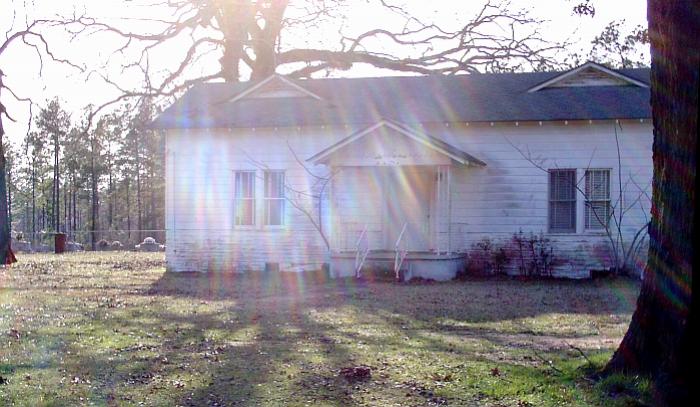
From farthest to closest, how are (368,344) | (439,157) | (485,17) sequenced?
(485,17) → (439,157) → (368,344)

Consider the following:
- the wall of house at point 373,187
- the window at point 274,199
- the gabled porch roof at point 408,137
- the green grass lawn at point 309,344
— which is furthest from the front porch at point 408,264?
the window at point 274,199

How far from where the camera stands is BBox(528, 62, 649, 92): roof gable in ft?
70.1

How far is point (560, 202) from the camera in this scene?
2050cm

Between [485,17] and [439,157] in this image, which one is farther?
[485,17]

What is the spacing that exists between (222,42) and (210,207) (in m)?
13.4

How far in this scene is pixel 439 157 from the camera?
19438mm

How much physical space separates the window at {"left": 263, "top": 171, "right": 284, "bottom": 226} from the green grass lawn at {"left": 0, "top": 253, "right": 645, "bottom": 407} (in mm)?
4216

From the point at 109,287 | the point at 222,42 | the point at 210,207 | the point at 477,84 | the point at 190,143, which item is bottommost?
the point at 109,287

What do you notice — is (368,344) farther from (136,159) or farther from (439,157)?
(136,159)

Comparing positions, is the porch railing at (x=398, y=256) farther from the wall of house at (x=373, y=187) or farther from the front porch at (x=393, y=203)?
the wall of house at (x=373, y=187)

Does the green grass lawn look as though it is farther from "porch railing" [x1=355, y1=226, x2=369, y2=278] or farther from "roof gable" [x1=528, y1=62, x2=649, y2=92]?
"roof gable" [x1=528, y1=62, x2=649, y2=92]

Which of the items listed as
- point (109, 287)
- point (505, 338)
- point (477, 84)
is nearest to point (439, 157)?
point (477, 84)

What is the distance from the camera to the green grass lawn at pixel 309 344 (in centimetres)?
723

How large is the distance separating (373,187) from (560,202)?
187 inches
